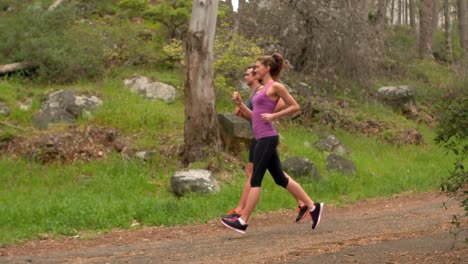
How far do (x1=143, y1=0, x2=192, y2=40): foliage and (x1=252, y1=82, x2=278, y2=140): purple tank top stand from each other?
10594mm

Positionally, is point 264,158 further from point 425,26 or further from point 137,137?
point 425,26

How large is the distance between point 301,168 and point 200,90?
233 centimetres

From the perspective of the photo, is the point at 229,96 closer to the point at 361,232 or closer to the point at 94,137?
the point at 94,137

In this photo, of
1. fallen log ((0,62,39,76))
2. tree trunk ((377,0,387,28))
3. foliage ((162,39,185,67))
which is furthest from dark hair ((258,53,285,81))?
tree trunk ((377,0,387,28))

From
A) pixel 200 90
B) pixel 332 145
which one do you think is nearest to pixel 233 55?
pixel 332 145

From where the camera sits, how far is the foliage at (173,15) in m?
18.1

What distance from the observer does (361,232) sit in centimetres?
813

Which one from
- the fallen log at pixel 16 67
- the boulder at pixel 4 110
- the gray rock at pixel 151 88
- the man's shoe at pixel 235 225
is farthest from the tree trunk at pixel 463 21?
the man's shoe at pixel 235 225

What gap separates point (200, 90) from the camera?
12.6 metres

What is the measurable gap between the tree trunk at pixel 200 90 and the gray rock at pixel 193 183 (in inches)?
48.0

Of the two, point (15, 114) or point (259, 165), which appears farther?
point (15, 114)

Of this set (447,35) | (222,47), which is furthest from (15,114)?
(447,35)

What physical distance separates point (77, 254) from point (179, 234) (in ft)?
5.43

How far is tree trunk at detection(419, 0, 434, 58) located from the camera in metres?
28.3
